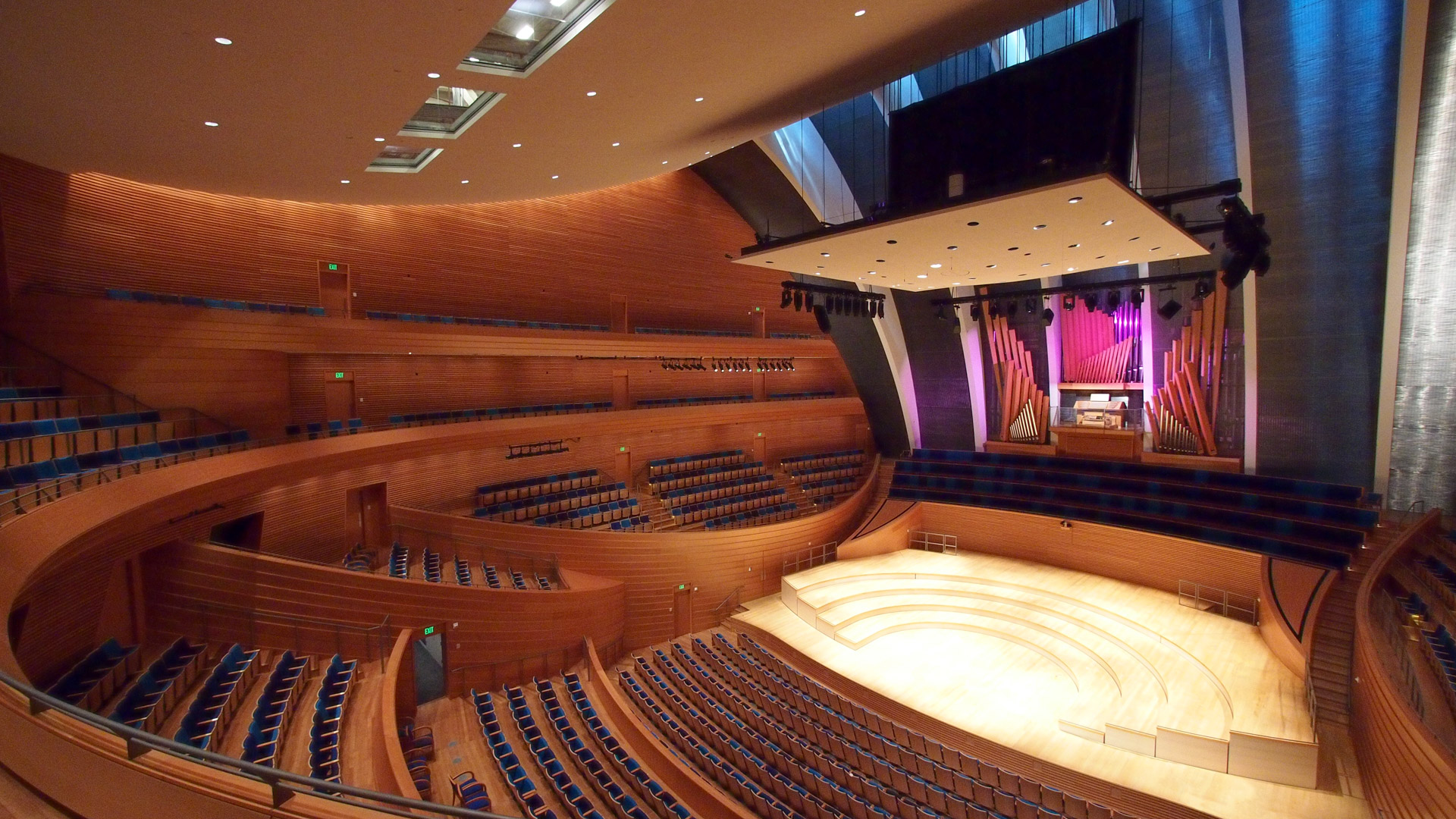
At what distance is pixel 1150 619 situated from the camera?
988 centimetres

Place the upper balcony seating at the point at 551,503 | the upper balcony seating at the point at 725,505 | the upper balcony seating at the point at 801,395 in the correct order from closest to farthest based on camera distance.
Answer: the upper balcony seating at the point at 551,503 → the upper balcony seating at the point at 725,505 → the upper balcony seating at the point at 801,395

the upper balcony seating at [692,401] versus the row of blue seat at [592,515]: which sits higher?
the upper balcony seating at [692,401]

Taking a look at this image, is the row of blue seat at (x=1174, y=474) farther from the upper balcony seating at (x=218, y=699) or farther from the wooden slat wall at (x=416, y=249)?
the upper balcony seating at (x=218, y=699)

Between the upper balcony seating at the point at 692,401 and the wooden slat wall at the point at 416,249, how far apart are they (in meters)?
1.89

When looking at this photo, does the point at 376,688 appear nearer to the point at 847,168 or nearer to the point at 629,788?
the point at 629,788

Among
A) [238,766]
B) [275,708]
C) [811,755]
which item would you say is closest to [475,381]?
[275,708]

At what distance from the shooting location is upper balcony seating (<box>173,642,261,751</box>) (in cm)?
486

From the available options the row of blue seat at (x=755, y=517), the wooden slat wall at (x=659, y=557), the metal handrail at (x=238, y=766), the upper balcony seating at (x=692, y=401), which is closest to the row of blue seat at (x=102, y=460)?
the wooden slat wall at (x=659, y=557)

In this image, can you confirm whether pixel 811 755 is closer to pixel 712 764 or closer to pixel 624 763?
pixel 712 764

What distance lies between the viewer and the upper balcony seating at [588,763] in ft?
20.8

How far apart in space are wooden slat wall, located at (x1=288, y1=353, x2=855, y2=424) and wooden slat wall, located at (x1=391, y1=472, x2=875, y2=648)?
85.6 inches

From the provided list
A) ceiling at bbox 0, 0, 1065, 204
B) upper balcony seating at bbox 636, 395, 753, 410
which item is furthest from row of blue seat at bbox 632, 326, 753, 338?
ceiling at bbox 0, 0, 1065, 204

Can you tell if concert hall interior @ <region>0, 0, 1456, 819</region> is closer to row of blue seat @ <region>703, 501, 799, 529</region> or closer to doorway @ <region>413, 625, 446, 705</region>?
doorway @ <region>413, 625, 446, 705</region>

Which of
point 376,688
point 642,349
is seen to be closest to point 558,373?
point 642,349
